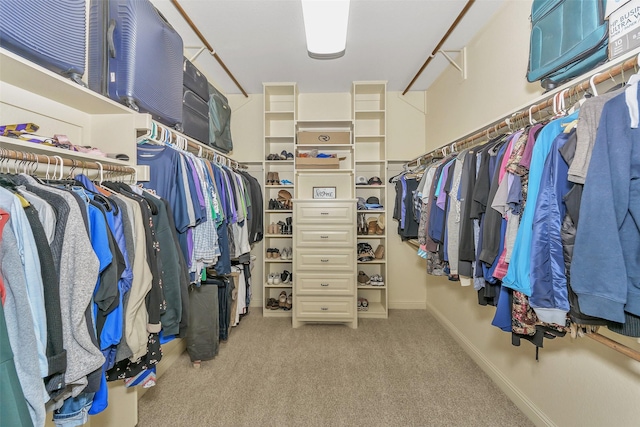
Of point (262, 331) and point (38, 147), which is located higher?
point (38, 147)

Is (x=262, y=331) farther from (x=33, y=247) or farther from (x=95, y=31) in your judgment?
(x=95, y=31)

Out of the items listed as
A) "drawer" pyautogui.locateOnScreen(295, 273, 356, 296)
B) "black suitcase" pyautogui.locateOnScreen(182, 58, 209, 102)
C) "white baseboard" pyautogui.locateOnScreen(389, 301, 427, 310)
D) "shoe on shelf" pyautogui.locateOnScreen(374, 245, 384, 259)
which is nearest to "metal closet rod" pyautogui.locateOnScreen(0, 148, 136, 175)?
"black suitcase" pyautogui.locateOnScreen(182, 58, 209, 102)

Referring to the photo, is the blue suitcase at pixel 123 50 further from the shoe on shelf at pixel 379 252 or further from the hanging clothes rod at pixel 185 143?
the shoe on shelf at pixel 379 252

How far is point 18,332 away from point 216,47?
250 cm

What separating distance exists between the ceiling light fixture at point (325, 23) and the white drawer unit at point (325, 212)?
4.57ft

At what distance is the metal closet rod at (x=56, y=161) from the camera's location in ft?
3.02

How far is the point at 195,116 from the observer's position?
8.02 feet

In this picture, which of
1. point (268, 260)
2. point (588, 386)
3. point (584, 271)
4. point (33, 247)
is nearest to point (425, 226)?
point (588, 386)

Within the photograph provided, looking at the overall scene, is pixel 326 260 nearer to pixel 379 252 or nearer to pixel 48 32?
pixel 379 252

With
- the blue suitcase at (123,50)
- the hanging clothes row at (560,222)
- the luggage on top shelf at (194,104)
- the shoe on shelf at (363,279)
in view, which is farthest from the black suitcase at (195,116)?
the shoe on shelf at (363,279)

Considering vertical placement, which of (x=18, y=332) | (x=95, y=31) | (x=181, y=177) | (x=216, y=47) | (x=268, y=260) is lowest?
(x=268, y=260)

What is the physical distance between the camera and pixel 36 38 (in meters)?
1.06

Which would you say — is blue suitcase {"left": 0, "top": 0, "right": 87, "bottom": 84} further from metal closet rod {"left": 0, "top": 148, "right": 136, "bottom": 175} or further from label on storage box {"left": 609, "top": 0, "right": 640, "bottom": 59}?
label on storage box {"left": 609, "top": 0, "right": 640, "bottom": 59}

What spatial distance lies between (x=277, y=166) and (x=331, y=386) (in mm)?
2409
